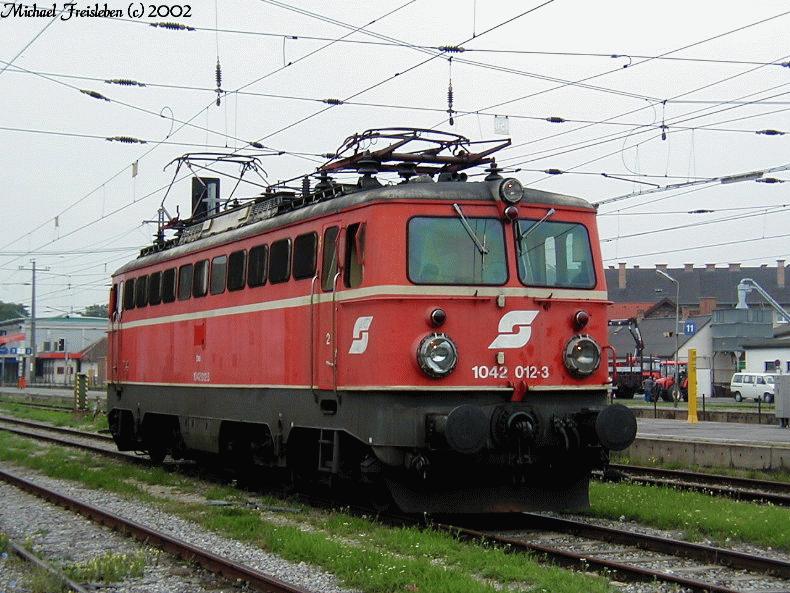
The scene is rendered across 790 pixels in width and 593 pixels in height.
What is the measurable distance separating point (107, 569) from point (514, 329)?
4.89 meters

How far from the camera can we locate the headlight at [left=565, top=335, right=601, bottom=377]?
12195 mm

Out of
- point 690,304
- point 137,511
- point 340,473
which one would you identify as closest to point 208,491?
point 137,511

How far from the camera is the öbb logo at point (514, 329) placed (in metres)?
11.9

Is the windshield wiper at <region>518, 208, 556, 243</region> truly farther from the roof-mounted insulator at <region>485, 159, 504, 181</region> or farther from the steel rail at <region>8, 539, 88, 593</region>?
the steel rail at <region>8, 539, 88, 593</region>

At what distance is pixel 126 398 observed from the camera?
20328 millimetres

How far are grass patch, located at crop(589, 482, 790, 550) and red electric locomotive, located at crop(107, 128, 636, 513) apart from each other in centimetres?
89

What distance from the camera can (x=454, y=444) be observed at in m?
11.0

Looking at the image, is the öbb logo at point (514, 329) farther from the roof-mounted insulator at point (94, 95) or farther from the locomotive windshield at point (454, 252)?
the roof-mounted insulator at point (94, 95)

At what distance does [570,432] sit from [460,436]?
1.49m

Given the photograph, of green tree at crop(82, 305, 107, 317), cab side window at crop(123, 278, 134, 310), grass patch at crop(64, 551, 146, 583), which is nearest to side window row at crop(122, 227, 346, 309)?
cab side window at crop(123, 278, 134, 310)

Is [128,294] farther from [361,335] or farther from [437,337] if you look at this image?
[437,337]

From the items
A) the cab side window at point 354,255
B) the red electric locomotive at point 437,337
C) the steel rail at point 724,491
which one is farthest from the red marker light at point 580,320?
the steel rail at point 724,491

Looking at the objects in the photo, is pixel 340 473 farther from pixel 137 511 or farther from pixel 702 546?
pixel 702 546

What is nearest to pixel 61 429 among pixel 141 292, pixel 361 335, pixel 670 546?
pixel 141 292
